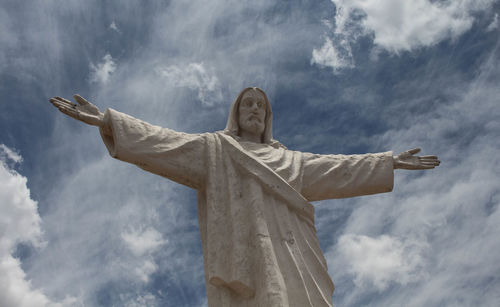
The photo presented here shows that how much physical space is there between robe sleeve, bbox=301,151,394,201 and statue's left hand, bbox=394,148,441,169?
198 mm

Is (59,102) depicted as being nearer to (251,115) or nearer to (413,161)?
(251,115)

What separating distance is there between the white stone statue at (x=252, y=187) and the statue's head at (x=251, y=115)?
2cm

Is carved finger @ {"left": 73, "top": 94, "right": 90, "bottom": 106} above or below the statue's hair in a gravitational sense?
below

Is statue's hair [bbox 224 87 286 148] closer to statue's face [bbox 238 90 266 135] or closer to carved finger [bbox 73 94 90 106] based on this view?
statue's face [bbox 238 90 266 135]

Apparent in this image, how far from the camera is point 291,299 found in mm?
7312

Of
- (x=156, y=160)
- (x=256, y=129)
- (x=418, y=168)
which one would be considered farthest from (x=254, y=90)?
(x=418, y=168)

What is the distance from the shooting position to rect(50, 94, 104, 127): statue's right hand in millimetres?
8211

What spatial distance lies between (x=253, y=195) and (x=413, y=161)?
336cm

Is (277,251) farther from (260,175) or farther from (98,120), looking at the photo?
(98,120)

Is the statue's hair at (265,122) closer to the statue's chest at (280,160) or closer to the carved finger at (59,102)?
the statue's chest at (280,160)

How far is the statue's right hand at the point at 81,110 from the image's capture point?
8.21 metres

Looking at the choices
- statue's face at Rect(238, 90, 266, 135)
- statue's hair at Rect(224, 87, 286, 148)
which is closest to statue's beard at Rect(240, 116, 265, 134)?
statue's face at Rect(238, 90, 266, 135)

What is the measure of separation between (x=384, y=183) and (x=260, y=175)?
96.2 inches

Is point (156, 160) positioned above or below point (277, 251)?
above
